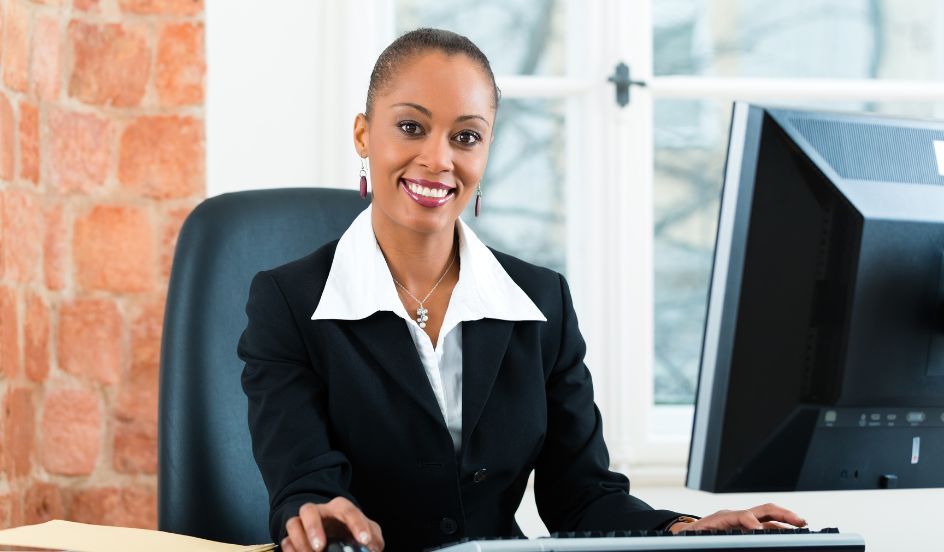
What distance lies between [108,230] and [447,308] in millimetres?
1003

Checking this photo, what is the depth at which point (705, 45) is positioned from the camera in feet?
7.84

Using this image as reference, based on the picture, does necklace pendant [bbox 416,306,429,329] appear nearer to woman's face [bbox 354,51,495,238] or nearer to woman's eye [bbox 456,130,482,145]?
woman's face [bbox 354,51,495,238]

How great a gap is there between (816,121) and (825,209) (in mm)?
86

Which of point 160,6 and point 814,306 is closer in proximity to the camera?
point 814,306

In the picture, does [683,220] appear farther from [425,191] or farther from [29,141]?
[29,141]

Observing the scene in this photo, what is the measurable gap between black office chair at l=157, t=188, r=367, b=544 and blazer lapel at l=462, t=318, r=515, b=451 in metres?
0.35

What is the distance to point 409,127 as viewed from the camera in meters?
1.37

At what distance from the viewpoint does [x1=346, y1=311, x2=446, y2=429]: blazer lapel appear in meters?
1.33

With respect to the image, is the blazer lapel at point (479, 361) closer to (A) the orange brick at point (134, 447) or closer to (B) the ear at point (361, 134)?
(B) the ear at point (361, 134)

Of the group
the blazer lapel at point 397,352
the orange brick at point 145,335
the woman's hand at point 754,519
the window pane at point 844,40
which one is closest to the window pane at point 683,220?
the window pane at point 844,40

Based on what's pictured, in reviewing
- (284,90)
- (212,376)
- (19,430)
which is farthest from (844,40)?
(19,430)

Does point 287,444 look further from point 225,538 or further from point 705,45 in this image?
point 705,45

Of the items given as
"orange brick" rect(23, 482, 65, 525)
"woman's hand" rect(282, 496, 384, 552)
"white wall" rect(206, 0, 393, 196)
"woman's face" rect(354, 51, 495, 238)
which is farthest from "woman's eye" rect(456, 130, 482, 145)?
"orange brick" rect(23, 482, 65, 525)

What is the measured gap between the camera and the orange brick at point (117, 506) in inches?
86.6
